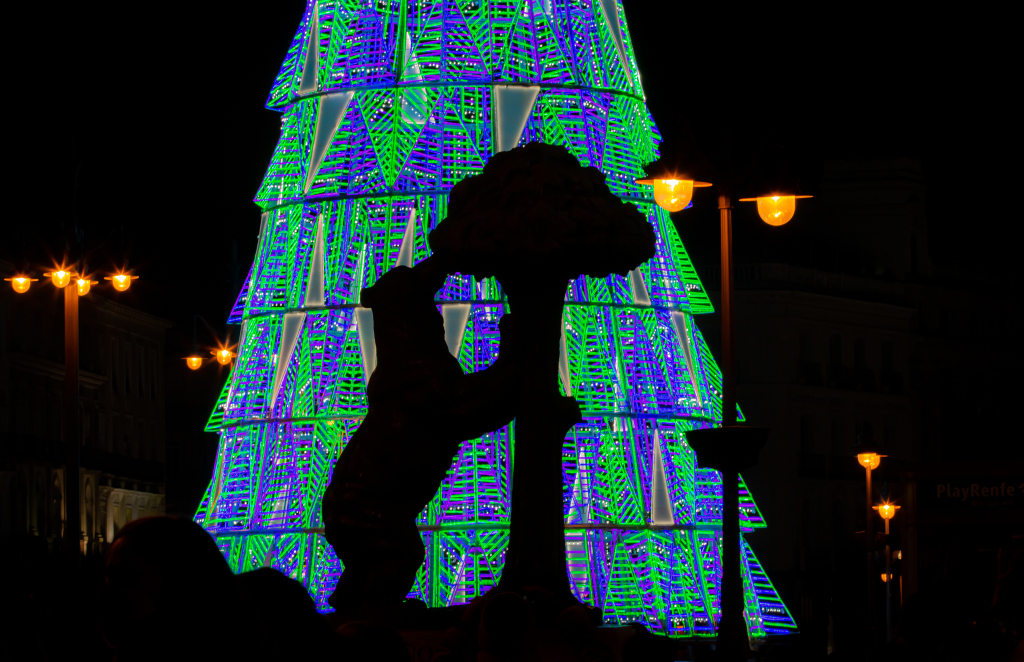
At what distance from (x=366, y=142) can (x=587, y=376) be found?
3176 millimetres

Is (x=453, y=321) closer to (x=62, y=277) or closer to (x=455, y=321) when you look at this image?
(x=455, y=321)

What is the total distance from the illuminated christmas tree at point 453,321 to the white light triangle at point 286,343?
3cm

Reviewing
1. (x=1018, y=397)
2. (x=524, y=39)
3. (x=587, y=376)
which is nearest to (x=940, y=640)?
(x=587, y=376)

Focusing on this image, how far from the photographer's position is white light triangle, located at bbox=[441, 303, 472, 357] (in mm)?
19719

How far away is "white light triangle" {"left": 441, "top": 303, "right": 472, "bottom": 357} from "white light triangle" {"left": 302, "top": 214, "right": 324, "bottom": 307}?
1.23 m

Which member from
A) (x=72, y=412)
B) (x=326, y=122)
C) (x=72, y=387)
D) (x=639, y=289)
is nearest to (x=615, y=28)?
(x=639, y=289)

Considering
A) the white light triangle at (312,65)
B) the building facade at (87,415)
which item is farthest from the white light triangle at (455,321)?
the building facade at (87,415)

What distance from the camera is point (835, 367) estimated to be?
57719 mm

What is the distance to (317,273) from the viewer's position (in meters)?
19.9

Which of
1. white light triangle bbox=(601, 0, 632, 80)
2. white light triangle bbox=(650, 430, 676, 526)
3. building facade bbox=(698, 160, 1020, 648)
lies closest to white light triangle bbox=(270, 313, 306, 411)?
white light triangle bbox=(650, 430, 676, 526)

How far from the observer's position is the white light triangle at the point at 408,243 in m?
19.5

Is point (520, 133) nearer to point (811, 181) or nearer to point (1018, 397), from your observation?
point (811, 181)

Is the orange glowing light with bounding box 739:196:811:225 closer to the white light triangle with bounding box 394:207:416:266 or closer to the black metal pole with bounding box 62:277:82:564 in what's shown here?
the white light triangle with bounding box 394:207:416:266

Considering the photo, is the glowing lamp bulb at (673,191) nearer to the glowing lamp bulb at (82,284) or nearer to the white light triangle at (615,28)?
the white light triangle at (615,28)
